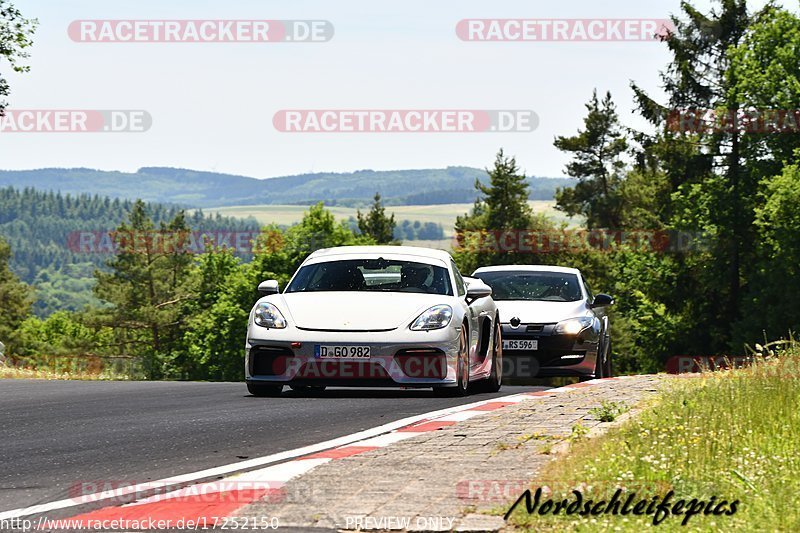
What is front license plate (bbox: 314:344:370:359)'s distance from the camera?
488 inches

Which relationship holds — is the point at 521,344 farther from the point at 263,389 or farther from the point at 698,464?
the point at 698,464

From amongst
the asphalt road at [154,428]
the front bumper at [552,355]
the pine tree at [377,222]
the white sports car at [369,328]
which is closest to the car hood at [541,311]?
the front bumper at [552,355]

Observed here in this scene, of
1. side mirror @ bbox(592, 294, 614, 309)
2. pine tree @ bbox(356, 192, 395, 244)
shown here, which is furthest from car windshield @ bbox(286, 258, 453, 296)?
pine tree @ bbox(356, 192, 395, 244)

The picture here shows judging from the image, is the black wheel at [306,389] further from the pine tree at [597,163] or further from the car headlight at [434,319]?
the pine tree at [597,163]

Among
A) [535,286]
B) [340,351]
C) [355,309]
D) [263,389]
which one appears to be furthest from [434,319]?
[535,286]

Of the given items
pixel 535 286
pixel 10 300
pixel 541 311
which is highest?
pixel 535 286

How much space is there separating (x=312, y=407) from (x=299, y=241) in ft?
201

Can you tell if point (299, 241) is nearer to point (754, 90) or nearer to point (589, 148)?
point (589, 148)

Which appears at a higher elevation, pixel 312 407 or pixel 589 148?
pixel 589 148

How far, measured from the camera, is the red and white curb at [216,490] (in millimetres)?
6051

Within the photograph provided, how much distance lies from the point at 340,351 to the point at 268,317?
934 mm

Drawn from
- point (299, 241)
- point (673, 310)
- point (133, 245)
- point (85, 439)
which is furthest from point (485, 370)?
point (133, 245)

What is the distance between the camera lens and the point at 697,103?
5791 centimetres

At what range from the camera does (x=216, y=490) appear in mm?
6641
